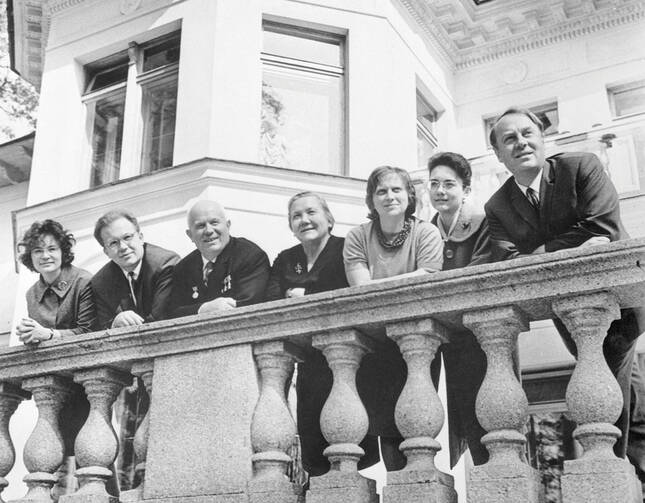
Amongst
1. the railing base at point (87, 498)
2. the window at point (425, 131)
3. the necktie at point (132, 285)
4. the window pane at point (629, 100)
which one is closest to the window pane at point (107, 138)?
the window at point (425, 131)

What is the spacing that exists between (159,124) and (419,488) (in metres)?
8.74

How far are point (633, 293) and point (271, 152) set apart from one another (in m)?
7.72

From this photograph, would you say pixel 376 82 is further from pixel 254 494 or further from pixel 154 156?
pixel 254 494

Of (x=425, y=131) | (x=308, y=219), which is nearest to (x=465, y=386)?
(x=308, y=219)

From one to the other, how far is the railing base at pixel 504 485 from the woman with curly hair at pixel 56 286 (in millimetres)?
2356

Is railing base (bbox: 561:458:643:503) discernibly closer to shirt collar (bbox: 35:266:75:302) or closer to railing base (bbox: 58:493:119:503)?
railing base (bbox: 58:493:119:503)

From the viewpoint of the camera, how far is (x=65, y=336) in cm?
405

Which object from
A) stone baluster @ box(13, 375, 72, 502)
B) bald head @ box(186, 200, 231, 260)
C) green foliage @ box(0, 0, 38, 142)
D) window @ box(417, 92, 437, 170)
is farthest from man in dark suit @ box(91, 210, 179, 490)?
green foliage @ box(0, 0, 38, 142)

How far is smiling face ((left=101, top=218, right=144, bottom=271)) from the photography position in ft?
14.6

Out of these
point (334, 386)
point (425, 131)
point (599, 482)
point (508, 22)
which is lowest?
point (599, 482)

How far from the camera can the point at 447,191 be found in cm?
432

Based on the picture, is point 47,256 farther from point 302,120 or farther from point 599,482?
point 302,120

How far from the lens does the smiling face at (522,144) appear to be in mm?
3428

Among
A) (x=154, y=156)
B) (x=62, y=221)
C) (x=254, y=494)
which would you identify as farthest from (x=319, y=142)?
(x=254, y=494)
